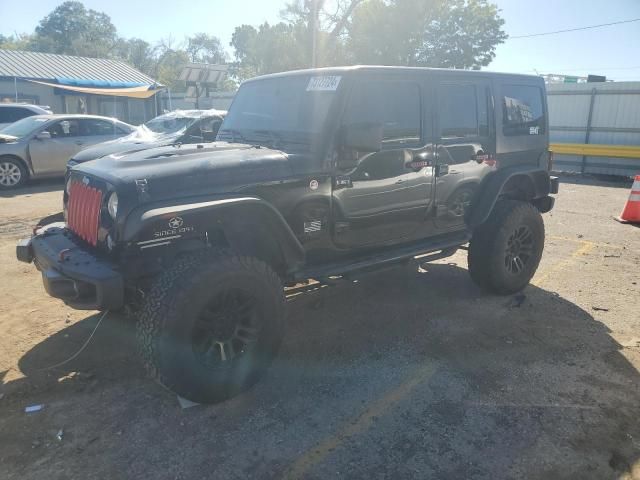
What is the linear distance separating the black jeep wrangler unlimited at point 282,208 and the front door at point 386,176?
0.04 feet

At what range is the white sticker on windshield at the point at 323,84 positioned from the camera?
12.2ft

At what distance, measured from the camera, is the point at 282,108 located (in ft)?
13.2

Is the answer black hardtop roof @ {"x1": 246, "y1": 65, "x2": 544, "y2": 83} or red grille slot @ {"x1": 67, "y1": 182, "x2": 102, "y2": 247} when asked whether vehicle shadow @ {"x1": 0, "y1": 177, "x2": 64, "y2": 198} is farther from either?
black hardtop roof @ {"x1": 246, "y1": 65, "x2": 544, "y2": 83}

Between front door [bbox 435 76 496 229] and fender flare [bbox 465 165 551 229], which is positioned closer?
front door [bbox 435 76 496 229]

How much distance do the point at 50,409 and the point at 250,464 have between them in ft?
4.42

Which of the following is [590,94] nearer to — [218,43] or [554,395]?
[554,395]

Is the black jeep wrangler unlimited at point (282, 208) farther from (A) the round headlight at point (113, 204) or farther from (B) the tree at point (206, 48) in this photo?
(B) the tree at point (206, 48)

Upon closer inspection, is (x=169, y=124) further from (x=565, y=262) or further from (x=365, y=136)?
(x=365, y=136)

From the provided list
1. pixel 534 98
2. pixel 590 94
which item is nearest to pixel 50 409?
pixel 534 98

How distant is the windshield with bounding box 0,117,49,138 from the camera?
10.7 meters

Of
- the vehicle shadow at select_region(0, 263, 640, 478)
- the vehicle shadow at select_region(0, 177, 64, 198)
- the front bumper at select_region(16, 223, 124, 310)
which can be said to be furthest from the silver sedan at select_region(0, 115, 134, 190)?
the front bumper at select_region(16, 223, 124, 310)

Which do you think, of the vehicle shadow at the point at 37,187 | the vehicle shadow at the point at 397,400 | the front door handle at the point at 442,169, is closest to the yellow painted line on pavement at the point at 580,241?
the vehicle shadow at the point at 397,400

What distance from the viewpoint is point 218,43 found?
8412cm

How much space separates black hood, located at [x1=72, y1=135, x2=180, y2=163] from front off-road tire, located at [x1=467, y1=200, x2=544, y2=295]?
490 cm
